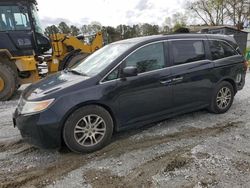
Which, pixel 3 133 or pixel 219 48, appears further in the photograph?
pixel 219 48

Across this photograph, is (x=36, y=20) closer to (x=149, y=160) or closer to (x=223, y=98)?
(x=223, y=98)

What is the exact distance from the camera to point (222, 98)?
521cm

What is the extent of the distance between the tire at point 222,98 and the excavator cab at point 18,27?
19.3 feet

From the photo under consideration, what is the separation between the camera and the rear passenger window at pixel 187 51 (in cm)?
454

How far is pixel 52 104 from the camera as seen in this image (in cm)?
354

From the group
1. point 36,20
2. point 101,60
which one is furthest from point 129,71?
A: point 36,20

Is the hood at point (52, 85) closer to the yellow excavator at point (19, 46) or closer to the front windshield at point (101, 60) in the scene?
the front windshield at point (101, 60)

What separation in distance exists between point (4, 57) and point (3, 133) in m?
3.85

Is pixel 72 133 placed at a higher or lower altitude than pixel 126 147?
higher

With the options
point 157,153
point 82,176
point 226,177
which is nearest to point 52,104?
point 82,176

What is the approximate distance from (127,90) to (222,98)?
2.31 metres

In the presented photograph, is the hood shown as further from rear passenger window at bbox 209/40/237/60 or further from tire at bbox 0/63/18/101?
tire at bbox 0/63/18/101

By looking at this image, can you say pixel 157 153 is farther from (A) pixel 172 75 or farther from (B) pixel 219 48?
(B) pixel 219 48

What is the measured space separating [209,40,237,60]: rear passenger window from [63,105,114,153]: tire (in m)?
2.57
